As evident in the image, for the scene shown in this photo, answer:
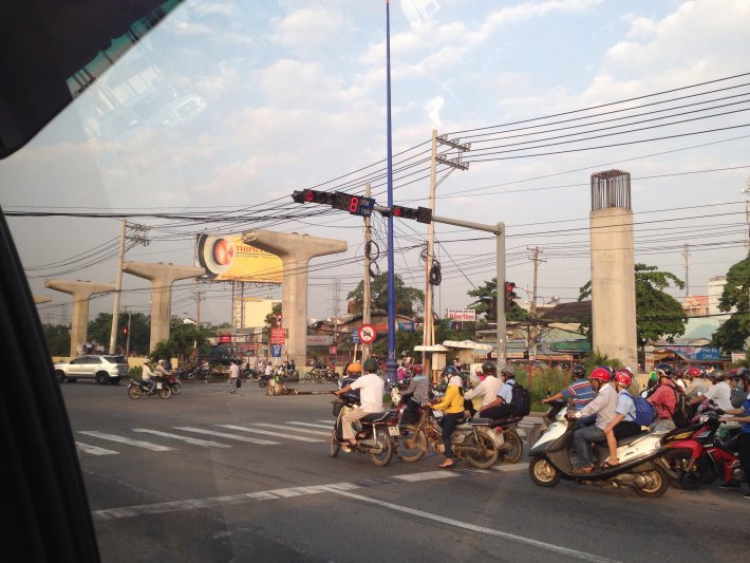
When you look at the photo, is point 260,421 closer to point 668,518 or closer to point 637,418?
point 637,418

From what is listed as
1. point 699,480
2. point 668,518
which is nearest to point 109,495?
point 668,518

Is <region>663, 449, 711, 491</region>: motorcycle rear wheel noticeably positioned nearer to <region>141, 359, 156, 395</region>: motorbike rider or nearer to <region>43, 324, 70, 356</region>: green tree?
<region>43, 324, 70, 356</region>: green tree

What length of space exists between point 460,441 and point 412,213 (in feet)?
23.1

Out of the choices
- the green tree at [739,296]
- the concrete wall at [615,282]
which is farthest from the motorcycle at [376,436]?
the green tree at [739,296]

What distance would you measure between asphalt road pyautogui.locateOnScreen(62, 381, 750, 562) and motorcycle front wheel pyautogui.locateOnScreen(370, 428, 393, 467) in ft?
0.57

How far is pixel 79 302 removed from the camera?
2.23m

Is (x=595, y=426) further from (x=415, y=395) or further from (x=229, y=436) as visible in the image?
(x=229, y=436)

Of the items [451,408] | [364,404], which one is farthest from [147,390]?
[451,408]

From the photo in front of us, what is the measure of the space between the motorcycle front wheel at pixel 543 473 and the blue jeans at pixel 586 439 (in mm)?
410

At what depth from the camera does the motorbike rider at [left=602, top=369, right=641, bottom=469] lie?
28.6 ft

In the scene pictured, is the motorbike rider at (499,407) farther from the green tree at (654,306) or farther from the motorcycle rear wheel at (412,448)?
the green tree at (654,306)

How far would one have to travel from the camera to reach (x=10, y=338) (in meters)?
1.49

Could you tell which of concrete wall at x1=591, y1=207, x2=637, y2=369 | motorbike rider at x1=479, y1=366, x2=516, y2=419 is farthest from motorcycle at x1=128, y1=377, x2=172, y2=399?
concrete wall at x1=591, y1=207, x2=637, y2=369

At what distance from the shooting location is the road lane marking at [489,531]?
5896mm
